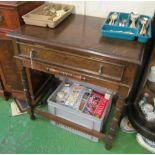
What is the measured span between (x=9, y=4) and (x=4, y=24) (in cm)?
17

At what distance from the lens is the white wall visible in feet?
3.97

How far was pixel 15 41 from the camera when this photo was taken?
3.51ft

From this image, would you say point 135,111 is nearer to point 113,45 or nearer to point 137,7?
point 113,45

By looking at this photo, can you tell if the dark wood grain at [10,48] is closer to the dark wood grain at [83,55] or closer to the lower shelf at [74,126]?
the dark wood grain at [83,55]

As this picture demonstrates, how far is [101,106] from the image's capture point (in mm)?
1438

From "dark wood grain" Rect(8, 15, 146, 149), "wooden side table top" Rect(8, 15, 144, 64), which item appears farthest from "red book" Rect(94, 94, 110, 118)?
"wooden side table top" Rect(8, 15, 144, 64)

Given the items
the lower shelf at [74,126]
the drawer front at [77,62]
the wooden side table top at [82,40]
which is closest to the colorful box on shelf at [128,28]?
the wooden side table top at [82,40]

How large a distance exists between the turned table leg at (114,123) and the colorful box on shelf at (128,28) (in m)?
0.37

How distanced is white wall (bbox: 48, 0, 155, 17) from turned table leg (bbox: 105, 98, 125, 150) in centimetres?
66

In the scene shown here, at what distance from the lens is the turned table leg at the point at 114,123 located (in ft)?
3.49

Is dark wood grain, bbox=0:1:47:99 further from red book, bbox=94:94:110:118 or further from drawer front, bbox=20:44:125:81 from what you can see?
red book, bbox=94:94:110:118

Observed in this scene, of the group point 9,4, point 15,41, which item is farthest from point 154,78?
point 9,4

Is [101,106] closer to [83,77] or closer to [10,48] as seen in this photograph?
[83,77]

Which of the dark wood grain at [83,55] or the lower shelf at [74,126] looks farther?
the lower shelf at [74,126]
